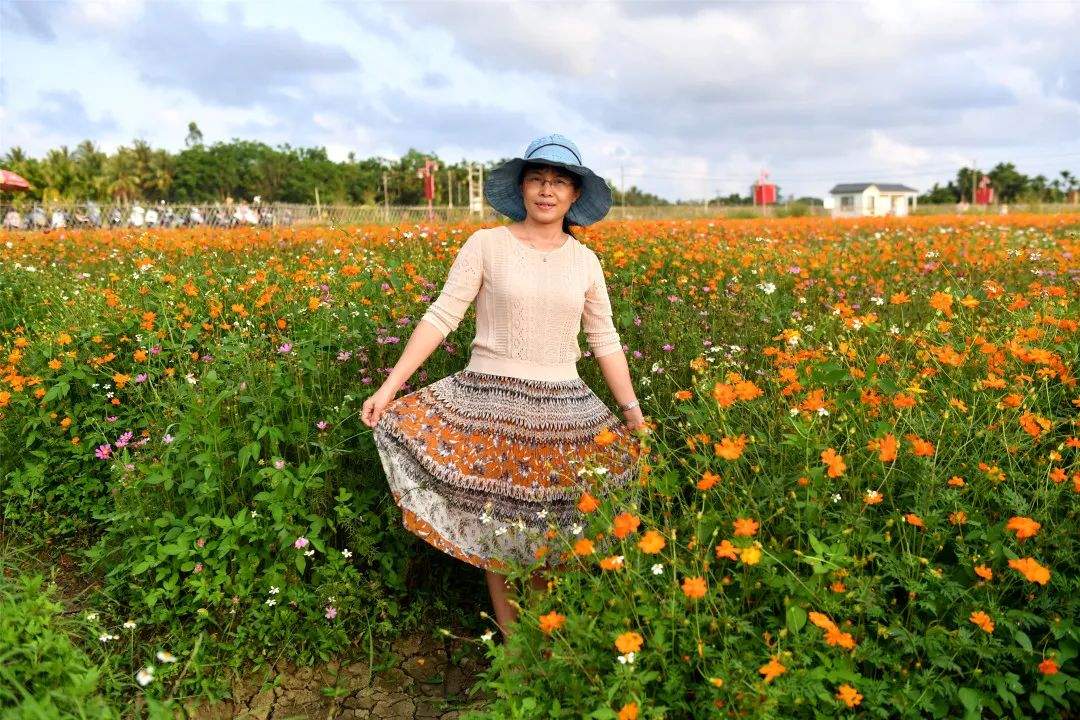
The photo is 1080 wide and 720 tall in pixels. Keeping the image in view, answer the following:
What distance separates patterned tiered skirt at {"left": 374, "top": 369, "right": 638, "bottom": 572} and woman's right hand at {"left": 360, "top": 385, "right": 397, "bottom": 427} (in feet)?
0.10

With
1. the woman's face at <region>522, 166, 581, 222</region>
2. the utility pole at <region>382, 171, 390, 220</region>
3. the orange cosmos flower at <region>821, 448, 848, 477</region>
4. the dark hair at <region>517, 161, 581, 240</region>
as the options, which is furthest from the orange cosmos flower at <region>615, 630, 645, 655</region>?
the utility pole at <region>382, 171, 390, 220</region>

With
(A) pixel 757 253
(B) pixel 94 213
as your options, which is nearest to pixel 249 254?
(A) pixel 757 253

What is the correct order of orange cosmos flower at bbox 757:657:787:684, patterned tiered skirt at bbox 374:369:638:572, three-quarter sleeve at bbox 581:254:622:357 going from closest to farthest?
orange cosmos flower at bbox 757:657:787:684
patterned tiered skirt at bbox 374:369:638:572
three-quarter sleeve at bbox 581:254:622:357

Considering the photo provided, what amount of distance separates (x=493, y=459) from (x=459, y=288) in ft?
1.97

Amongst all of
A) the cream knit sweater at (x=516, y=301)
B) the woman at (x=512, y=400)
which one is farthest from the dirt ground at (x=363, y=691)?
the cream knit sweater at (x=516, y=301)

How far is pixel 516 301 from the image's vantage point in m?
2.79

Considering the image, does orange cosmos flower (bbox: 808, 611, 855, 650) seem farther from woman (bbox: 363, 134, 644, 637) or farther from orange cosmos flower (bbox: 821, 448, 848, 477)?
woman (bbox: 363, 134, 644, 637)

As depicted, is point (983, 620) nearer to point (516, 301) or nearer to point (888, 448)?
point (888, 448)

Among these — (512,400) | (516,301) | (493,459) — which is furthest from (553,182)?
(493,459)

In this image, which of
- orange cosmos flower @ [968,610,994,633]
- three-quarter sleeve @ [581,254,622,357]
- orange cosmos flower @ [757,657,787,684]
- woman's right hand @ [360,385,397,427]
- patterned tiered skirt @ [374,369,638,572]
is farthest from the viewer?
three-quarter sleeve @ [581,254,622,357]

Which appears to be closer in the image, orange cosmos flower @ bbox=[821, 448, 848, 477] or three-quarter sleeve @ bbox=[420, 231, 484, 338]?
orange cosmos flower @ bbox=[821, 448, 848, 477]

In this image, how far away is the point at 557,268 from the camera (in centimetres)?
285

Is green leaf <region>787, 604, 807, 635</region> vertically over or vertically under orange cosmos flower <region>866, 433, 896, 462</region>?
under

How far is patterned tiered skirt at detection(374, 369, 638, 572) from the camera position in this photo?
2.63 meters
